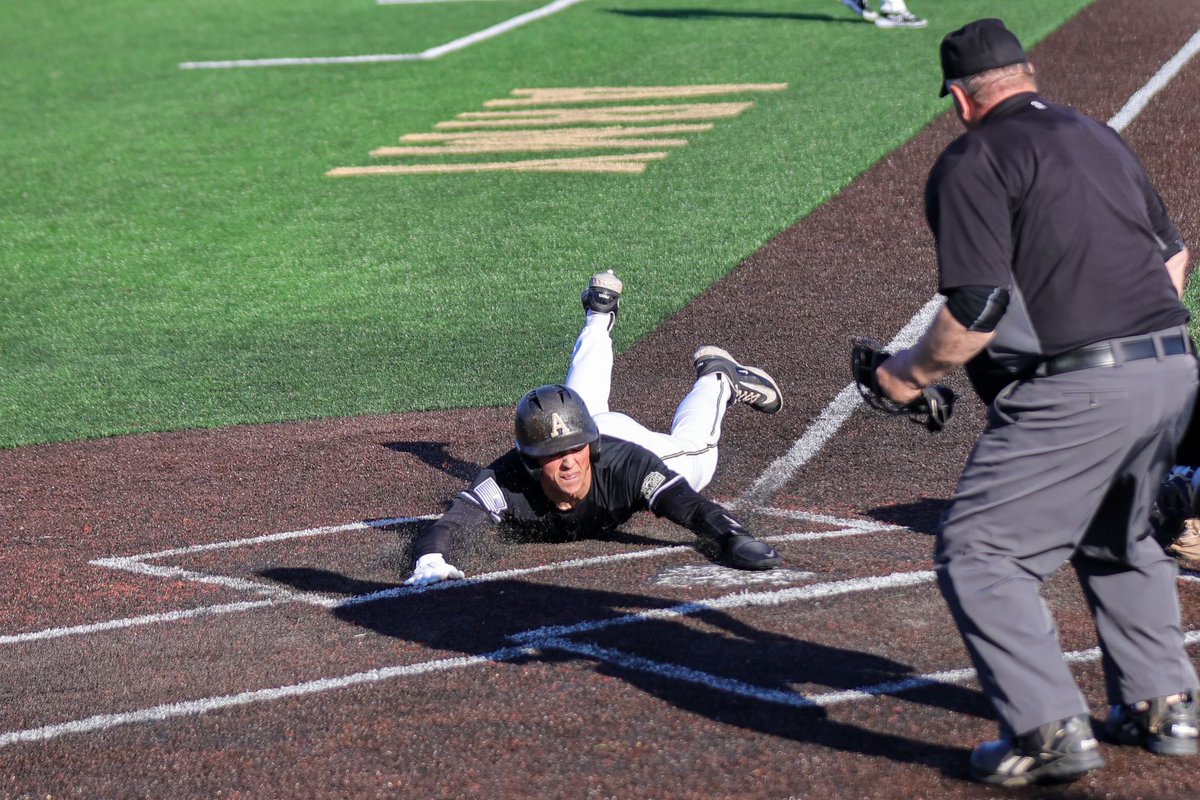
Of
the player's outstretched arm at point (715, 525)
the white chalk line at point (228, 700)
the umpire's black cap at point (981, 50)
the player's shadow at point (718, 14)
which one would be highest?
the player's shadow at point (718, 14)

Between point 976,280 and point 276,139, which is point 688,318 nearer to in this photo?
point 976,280

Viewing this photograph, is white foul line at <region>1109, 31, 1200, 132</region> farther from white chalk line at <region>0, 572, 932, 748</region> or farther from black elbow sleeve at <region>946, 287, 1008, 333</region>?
black elbow sleeve at <region>946, 287, 1008, 333</region>

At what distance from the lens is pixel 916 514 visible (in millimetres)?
7086

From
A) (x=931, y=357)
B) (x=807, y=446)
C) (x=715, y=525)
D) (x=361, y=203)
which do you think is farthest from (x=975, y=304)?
(x=361, y=203)

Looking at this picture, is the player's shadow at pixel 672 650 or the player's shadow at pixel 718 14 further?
the player's shadow at pixel 718 14

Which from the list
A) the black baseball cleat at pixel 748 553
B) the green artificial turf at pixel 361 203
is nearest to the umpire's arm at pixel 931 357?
the black baseball cleat at pixel 748 553

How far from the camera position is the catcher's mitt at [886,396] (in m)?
4.67

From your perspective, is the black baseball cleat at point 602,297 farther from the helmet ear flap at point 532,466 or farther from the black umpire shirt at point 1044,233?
the black umpire shirt at point 1044,233

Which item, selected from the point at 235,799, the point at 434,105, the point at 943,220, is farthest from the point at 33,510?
the point at 434,105

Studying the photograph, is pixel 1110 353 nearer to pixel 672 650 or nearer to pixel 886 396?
pixel 886 396

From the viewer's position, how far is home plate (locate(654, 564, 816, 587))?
20.7 ft

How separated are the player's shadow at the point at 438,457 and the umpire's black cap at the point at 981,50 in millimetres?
4234

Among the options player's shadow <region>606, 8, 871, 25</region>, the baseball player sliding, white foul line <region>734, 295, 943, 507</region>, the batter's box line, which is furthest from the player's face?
player's shadow <region>606, 8, 871, 25</region>

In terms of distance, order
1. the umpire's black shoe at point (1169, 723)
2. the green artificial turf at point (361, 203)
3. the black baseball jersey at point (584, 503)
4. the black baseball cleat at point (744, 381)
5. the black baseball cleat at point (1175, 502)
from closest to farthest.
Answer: the umpire's black shoe at point (1169, 723) < the black baseball cleat at point (1175, 502) < the black baseball jersey at point (584, 503) < the black baseball cleat at point (744, 381) < the green artificial turf at point (361, 203)
